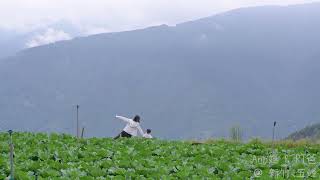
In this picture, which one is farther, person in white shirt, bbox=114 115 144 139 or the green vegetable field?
person in white shirt, bbox=114 115 144 139

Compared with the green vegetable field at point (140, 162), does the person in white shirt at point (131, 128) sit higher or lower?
higher

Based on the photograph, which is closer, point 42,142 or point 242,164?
point 242,164

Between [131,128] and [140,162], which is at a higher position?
[131,128]

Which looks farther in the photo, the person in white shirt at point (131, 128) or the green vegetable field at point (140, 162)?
the person in white shirt at point (131, 128)

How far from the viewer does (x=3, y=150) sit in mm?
12812

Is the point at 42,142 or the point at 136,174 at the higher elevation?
the point at 42,142

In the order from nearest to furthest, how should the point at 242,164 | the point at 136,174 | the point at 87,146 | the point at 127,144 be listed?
the point at 136,174 < the point at 242,164 < the point at 87,146 < the point at 127,144

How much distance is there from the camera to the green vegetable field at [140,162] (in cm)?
1007

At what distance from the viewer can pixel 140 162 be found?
450 inches

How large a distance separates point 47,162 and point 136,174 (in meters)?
1.99

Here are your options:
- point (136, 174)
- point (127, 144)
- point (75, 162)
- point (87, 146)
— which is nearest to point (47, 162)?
point (75, 162)

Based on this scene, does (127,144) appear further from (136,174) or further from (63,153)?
(136,174)

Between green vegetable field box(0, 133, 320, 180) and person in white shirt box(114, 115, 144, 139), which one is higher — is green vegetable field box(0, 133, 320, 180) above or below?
below

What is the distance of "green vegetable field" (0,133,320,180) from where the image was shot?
33.0 feet
